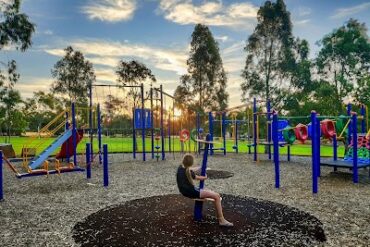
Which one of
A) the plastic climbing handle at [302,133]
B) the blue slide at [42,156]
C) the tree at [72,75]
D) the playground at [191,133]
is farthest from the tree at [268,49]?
the tree at [72,75]

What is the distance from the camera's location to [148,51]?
22.6 metres

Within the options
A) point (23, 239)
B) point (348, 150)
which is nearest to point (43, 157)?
point (23, 239)

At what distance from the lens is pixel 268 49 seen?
27.9 meters

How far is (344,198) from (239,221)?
355cm

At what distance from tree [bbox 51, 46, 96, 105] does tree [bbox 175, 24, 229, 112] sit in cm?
1508

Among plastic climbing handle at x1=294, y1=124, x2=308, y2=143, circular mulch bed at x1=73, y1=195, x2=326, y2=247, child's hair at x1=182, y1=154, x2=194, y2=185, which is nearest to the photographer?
circular mulch bed at x1=73, y1=195, x2=326, y2=247

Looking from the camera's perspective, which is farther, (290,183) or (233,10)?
(233,10)

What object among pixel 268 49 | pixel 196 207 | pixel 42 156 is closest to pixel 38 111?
pixel 268 49

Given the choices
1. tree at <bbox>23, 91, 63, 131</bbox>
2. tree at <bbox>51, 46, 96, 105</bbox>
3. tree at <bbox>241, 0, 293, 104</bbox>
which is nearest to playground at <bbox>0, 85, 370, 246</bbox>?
tree at <bbox>241, 0, 293, 104</bbox>

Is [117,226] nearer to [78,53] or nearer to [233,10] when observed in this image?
[233,10]

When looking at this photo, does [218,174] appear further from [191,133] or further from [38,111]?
[38,111]

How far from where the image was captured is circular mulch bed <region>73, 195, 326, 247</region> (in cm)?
507

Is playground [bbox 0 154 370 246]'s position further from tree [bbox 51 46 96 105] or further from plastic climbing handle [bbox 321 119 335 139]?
tree [bbox 51 46 96 105]

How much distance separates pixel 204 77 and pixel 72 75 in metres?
19.7
